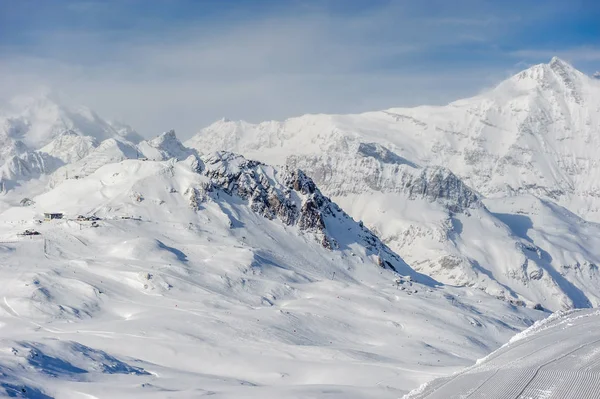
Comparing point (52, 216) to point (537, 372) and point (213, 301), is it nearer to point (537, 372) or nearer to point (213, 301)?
point (213, 301)

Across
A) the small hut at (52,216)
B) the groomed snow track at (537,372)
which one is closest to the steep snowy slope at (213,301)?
the small hut at (52,216)

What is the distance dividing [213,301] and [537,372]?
75391mm

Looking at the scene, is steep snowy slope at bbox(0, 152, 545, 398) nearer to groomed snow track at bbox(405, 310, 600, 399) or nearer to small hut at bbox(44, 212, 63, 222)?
small hut at bbox(44, 212, 63, 222)

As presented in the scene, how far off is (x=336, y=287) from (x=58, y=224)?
57.3m

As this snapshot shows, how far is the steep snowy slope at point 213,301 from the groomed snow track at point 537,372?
10.1 meters

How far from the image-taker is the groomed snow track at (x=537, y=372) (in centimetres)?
4784

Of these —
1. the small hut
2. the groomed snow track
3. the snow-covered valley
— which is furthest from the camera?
the small hut

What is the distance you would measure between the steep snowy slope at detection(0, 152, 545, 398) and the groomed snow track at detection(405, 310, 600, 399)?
10.1 meters

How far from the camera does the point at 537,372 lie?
172ft

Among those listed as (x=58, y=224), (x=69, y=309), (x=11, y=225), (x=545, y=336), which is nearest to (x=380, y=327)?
(x=69, y=309)

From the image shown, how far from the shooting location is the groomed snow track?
47844 millimetres

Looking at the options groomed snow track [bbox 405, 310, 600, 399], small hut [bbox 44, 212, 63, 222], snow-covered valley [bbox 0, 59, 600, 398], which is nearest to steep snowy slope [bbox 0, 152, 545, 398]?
snow-covered valley [bbox 0, 59, 600, 398]

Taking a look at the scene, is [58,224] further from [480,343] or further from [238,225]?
[480,343]

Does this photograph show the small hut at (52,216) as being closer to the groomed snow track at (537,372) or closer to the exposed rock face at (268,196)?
the exposed rock face at (268,196)
